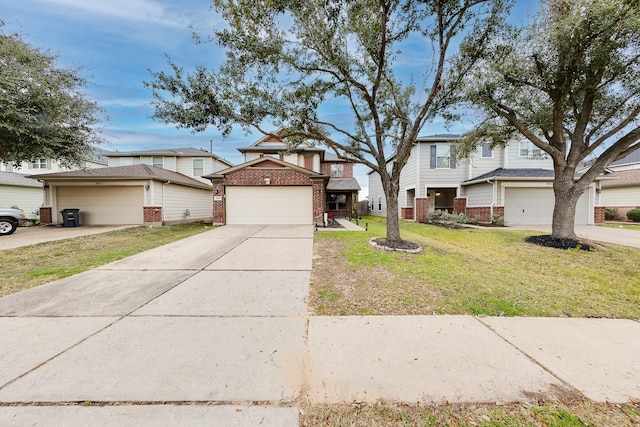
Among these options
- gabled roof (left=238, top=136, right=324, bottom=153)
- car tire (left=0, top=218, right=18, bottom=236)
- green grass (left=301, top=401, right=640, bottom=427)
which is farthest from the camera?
gabled roof (left=238, top=136, right=324, bottom=153)

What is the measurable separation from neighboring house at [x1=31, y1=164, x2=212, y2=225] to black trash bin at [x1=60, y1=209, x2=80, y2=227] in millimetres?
809

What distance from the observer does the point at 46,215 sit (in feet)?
46.3

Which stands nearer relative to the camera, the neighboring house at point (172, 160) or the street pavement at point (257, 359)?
the street pavement at point (257, 359)

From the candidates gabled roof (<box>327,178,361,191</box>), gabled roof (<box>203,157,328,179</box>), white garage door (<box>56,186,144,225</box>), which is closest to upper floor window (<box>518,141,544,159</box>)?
gabled roof (<box>327,178,361,191</box>)

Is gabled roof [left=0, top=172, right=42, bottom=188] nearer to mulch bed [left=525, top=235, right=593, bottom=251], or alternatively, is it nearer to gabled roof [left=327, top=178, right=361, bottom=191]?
gabled roof [left=327, top=178, right=361, bottom=191]

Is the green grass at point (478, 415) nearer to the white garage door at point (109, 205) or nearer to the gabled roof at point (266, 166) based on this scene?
the gabled roof at point (266, 166)

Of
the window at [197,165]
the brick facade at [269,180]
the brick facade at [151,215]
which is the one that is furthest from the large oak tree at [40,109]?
the window at [197,165]

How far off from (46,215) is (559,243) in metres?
23.9

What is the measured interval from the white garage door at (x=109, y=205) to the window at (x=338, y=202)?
12959 millimetres

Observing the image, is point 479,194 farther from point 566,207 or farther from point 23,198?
point 23,198

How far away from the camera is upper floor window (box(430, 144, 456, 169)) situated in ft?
53.9

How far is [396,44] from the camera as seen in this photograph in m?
7.13

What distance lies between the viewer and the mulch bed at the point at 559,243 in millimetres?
7867

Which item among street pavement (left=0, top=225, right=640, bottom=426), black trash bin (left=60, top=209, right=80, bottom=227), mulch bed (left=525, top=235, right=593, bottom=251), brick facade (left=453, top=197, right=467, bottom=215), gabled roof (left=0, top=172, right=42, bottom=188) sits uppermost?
gabled roof (left=0, top=172, right=42, bottom=188)
